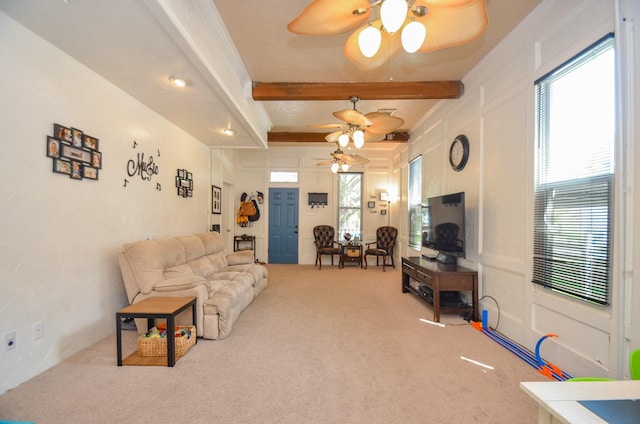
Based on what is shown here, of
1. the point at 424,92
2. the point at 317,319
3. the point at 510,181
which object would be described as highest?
the point at 424,92

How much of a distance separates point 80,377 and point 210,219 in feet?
12.0

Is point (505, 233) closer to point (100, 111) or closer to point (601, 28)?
point (601, 28)

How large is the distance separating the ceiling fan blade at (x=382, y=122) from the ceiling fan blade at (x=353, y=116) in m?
0.09

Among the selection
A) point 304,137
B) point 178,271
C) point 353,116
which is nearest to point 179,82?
point 353,116

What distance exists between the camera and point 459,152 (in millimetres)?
3873

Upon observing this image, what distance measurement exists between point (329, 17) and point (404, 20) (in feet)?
1.29

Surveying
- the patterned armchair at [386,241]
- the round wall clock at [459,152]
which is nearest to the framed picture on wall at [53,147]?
the round wall clock at [459,152]

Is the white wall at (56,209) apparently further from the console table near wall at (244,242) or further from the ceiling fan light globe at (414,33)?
the console table near wall at (244,242)

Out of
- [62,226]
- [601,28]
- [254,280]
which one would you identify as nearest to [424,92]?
[601,28]

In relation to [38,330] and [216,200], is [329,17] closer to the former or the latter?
[38,330]

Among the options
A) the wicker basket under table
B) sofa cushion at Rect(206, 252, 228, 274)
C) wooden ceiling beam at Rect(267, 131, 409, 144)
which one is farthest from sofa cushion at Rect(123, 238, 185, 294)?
wooden ceiling beam at Rect(267, 131, 409, 144)

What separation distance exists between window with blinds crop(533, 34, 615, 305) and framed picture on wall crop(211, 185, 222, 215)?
5.18 metres

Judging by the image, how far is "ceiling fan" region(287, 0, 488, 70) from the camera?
4.67 feet

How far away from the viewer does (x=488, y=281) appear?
10.7ft
